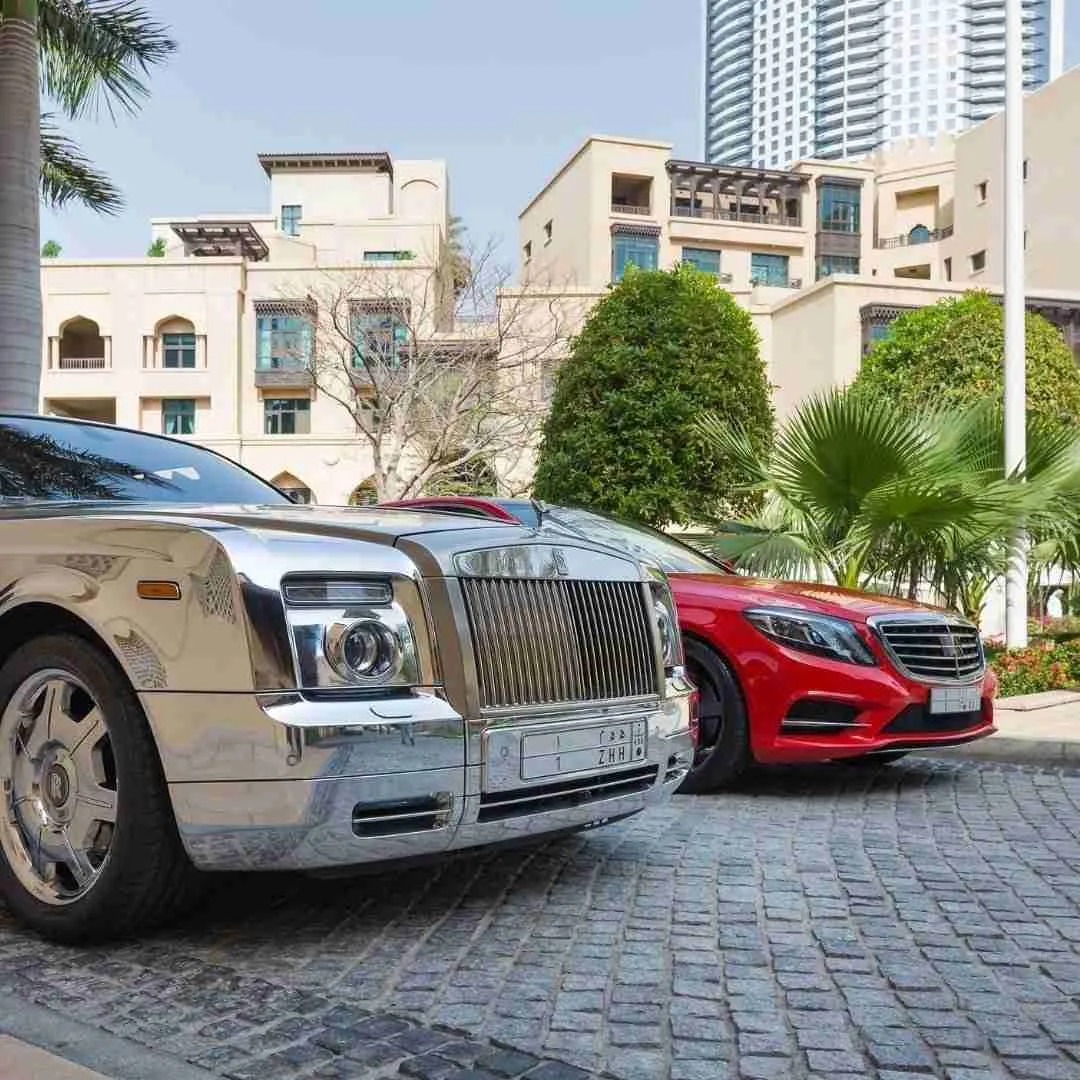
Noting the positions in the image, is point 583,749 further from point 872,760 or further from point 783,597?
point 872,760

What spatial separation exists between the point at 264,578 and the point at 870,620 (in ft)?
12.8

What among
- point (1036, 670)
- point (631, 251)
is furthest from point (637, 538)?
point (631, 251)

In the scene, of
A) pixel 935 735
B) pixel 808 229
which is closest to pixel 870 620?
pixel 935 735

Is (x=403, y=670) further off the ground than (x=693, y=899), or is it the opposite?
(x=403, y=670)

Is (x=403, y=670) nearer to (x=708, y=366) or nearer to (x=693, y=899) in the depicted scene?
(x=693, y=899)

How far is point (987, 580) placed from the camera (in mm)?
11188

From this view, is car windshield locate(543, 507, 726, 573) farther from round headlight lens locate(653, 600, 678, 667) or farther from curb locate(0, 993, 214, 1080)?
curb locate(0, 993, 214, 1080)

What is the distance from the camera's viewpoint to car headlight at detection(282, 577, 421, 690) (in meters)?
3.35

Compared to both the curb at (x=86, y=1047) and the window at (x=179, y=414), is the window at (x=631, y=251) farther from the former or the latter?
the curb at (x=86, y=1047)

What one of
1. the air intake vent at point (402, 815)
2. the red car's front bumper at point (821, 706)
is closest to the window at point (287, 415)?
the red car's front bumper at point (821, 706)

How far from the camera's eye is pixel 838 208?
230ft

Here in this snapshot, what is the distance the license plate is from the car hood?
455 millimetres

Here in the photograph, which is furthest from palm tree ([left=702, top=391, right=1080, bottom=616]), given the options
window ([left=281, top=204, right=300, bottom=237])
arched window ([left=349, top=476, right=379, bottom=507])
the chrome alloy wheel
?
window ([left=281, top=204, right=300, bottom=237])

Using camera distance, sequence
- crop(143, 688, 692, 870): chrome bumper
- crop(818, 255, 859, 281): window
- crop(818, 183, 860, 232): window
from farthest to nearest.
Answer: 1. crop(818, 183, 860, 232): window
2. crop(818, 255, 859, 281): window
3. crop(143, 688, 692, 870): chrome bumper
